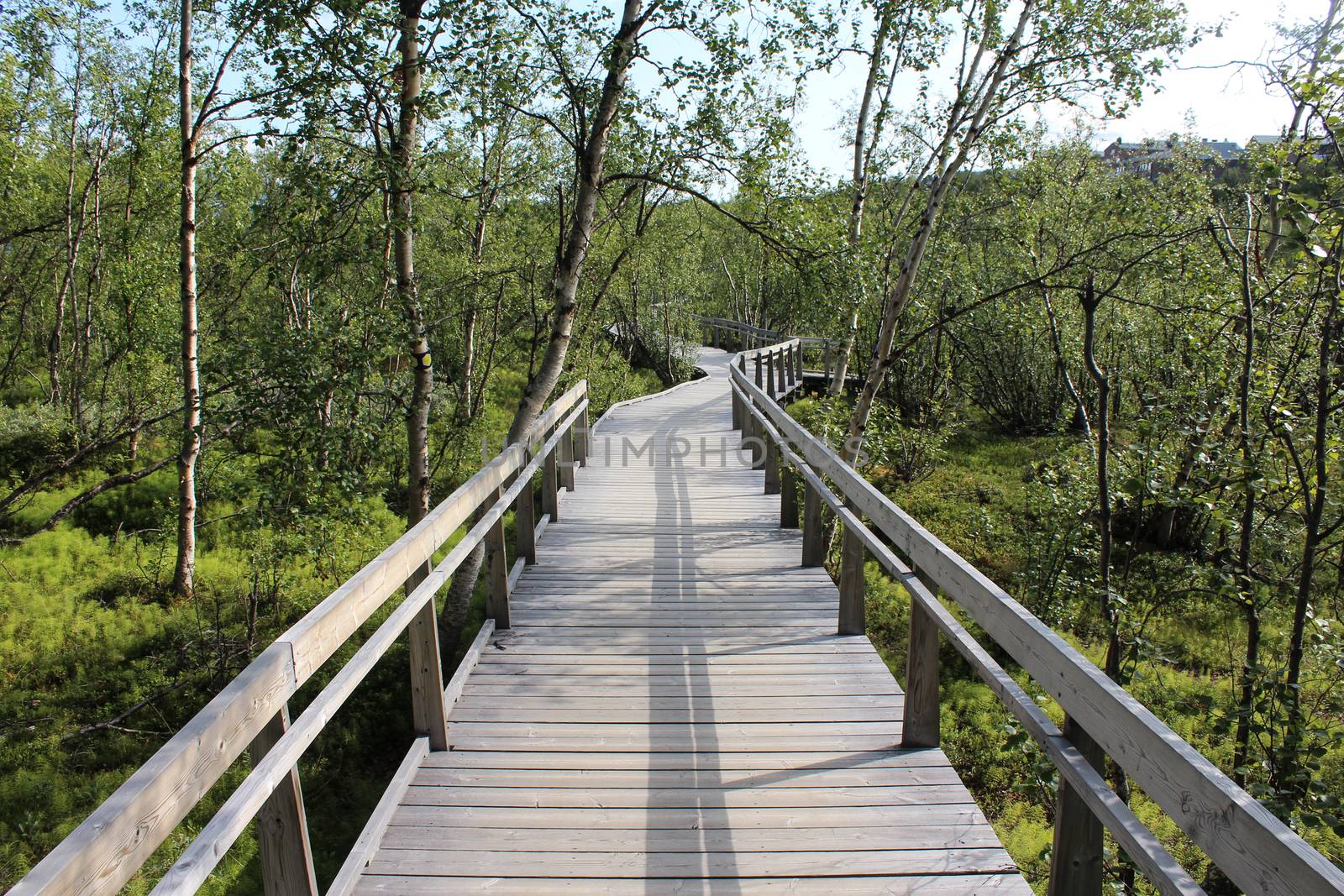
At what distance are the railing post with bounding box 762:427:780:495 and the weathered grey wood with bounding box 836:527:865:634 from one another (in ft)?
12.6

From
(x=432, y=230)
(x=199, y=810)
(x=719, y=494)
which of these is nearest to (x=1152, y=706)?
(x=719, y=494)

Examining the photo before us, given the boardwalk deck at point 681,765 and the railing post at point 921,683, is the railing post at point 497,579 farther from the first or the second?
the railing post at point 921,683

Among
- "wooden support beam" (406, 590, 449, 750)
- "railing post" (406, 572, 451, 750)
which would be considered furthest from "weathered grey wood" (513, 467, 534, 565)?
"wooden support beam" (406, 590, 449, 750)

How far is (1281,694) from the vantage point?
447cm

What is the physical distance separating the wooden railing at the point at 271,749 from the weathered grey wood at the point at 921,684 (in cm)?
187

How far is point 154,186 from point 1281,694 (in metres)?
19.8

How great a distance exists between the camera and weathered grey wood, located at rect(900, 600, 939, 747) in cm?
321

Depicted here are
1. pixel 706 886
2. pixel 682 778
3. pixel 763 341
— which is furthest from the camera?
pixel 763 341

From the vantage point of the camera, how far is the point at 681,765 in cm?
332

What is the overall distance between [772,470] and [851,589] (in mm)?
4259

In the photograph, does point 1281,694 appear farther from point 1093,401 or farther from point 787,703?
point 1093,401

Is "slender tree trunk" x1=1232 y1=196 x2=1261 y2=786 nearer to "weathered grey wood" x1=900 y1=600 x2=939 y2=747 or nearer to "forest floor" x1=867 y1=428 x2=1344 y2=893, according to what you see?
"forest floor" x1=867 y1=428 x2=1344 y2=893

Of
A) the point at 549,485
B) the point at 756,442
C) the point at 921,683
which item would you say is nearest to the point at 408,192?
the point at 549,485

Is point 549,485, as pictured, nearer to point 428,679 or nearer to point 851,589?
point 851,589
